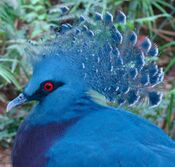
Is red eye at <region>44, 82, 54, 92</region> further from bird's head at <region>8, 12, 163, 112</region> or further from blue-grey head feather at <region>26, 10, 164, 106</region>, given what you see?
blue-grey head feather at <region>26, 10, 164, 106</region>

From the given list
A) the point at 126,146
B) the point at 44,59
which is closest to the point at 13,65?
the point at 44,59

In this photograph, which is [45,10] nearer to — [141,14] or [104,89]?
[141,14]

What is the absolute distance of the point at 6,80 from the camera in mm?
4180

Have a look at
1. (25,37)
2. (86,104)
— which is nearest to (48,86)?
(86,104)

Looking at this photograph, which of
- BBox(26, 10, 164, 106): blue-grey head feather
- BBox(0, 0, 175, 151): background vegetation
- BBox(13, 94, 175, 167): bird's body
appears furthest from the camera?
BBox(0, 0, 175, 151): background vegetation

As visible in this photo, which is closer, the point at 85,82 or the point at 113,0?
the point at 85,82

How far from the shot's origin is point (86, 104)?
2.91 meters

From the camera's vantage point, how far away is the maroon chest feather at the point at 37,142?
9.30 ft

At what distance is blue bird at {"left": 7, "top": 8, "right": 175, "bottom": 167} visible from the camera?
278 cm

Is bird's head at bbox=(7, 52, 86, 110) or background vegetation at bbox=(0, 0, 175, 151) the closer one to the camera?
bird's head at bbox=(7, 52, 86, 110)

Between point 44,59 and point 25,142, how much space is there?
1.13ft

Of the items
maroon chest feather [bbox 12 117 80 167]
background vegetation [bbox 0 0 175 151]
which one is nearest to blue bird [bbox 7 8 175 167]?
maroon chest feather [bbox 12 117 80 167]

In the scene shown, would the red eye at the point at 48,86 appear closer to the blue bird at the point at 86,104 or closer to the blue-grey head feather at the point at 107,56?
the blue bird at the point at 86,104

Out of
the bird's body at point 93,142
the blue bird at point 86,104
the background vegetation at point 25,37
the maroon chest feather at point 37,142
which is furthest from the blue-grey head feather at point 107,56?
the background vegetation at point 25,37
